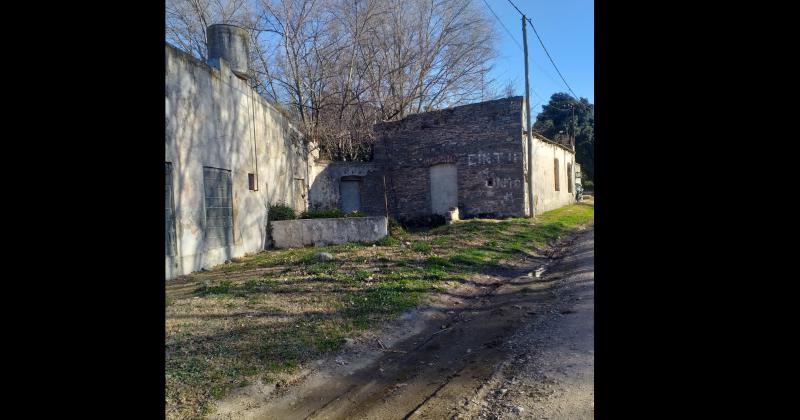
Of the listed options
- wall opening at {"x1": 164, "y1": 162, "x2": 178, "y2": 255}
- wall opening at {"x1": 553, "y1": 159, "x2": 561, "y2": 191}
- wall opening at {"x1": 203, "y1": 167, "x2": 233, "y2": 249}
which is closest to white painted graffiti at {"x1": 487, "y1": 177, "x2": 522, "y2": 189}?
wall opening at {"x1": 553, "y1": 159, "x2": 561, "y2": 191}

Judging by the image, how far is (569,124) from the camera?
41125mm

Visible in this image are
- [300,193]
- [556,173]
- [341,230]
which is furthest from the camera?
[556,173]

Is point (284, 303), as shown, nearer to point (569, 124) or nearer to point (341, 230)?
point (341, 230)

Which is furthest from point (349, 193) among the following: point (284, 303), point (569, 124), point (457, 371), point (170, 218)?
point (569, 124)

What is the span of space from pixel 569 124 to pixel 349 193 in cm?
2676

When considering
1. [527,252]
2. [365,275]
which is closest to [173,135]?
[365,275]

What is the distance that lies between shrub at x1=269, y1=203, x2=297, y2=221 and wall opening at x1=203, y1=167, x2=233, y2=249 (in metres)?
2.26

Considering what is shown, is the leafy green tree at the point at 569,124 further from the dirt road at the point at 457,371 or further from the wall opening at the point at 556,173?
the dirt road at the point at 457,371

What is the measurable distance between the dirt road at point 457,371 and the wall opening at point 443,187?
12.8m

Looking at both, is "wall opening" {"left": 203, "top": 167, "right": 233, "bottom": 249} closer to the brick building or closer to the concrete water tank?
the concrete water tank

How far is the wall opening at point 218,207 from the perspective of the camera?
10789mm

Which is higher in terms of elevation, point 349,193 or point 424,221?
point 349,193
